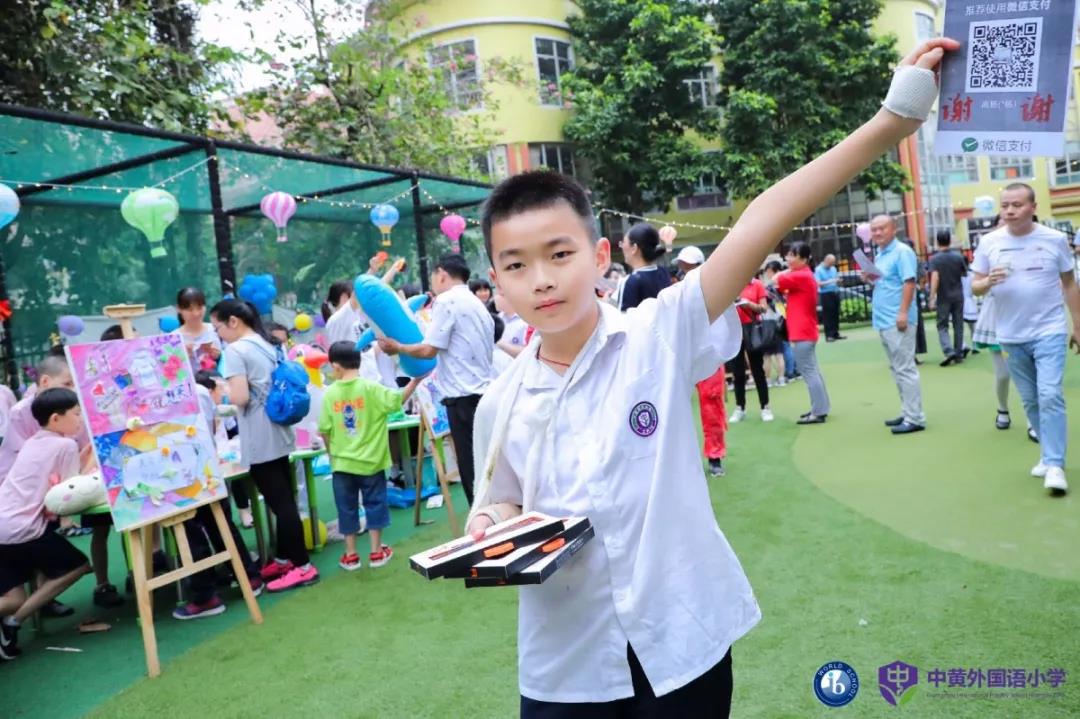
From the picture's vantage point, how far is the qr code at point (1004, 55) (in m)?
1.49

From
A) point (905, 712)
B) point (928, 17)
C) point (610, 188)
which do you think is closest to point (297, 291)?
point (905, 712)

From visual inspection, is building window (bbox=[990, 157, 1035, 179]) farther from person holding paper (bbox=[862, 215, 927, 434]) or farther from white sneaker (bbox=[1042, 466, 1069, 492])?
white sneaker (bbox=[1042, 466, 1069, 492])

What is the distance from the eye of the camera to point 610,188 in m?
22.3

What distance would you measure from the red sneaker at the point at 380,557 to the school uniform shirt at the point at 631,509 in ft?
11.3

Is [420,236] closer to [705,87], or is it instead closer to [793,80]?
[793,80]

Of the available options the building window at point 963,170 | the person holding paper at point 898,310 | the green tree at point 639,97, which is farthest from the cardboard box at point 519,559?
the building window at point 963,170

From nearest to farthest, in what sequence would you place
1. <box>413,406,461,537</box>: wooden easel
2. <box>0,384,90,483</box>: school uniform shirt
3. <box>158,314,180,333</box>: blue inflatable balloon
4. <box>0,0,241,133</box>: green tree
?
<box>0,384,90,483</box>: school uniform shirt < <box>413,406,461,537</box>: wooden easel < <box>158,314,180,333</box>: blue inflatable balloon < <box>0,0,241,133</box>: green tree

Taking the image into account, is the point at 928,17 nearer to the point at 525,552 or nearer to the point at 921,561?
the point at 921,561

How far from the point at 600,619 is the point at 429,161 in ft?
40.5

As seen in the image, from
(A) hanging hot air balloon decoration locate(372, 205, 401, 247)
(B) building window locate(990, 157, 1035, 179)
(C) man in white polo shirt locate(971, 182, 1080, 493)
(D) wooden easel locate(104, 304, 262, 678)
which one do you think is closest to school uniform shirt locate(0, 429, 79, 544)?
(D) wooden easel locate(104, 304, 262, 678)

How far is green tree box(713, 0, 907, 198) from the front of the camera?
20641 mm

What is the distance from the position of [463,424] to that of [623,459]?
11.4 feet

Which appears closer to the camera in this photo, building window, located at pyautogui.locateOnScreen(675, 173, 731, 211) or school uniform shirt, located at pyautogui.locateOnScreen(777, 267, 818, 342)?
school uniform shirt, located at pyautogui.locateOnScreen(777, 267, 818, 342)

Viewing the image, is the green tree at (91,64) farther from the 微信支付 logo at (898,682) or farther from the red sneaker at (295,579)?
the 微信支付 logo at (898,682)
